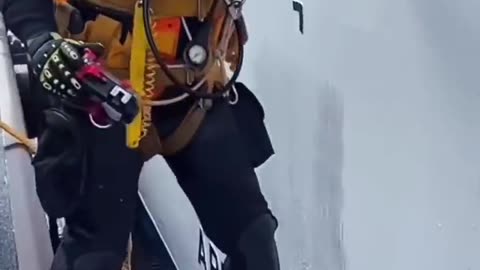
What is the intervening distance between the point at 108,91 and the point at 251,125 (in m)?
0.24

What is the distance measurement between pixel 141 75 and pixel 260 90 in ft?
1.45

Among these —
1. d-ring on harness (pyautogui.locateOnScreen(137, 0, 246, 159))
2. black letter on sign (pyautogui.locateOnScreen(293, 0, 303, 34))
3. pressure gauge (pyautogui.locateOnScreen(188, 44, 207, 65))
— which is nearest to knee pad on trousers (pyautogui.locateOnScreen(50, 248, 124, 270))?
d-ring on harness (pyautogui.locateOnScreen(137, 0, 246, 159))

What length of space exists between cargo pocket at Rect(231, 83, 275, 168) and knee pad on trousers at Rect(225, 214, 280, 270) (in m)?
0.07

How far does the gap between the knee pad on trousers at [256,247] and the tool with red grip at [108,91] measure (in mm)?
222

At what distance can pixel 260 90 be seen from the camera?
1.44 meters

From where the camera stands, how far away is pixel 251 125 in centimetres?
113

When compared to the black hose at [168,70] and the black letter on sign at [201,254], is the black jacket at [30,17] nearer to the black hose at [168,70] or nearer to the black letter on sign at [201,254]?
the black hose at [168,70]

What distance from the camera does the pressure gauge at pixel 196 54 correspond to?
Result: 103cm

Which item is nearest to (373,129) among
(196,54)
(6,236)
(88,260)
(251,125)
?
(251,125)

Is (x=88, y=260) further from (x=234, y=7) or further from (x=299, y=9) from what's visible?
(x=299, y=9)

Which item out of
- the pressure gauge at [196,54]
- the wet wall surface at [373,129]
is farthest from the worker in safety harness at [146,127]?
the wet wall surface at [373,129]

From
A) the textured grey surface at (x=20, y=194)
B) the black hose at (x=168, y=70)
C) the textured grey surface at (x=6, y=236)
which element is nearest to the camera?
the textured grey surface at (x=6, y=236)

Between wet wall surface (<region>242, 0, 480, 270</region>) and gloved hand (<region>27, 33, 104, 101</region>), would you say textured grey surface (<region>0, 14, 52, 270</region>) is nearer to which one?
gloved hand (<region>27, 33, 104, 101</region>)

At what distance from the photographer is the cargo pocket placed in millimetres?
1129
